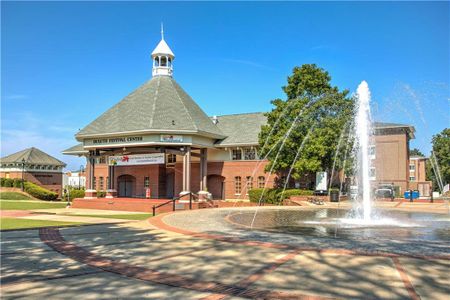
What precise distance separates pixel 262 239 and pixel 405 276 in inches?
201

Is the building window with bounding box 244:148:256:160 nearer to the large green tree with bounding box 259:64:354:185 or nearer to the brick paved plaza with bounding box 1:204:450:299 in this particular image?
the large green tree with bounding box 259:64:354:185

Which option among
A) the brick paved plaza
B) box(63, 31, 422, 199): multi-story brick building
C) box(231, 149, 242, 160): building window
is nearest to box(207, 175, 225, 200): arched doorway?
box(63, 31, 422, 199): multi-story brick building

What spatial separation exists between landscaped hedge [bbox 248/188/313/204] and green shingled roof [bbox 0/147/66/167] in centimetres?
3655

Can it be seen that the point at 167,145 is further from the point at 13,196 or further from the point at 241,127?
the point at 13,196

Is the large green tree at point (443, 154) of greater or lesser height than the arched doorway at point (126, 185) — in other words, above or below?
above

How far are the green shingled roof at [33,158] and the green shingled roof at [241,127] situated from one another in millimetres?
29743

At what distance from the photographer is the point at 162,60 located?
A: 39844 mm

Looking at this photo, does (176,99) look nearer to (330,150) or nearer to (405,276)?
(330,150)

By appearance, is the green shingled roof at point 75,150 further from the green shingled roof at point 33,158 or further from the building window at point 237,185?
the building window at point 237,185

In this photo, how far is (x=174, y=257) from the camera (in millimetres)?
9625

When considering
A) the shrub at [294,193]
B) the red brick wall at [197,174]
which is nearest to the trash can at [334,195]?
the shrub at [294,193]

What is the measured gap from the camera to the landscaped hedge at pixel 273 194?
108 feet

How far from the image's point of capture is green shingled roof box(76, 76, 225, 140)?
3173 cm

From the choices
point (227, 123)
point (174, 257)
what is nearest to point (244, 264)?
point (174, 257)
